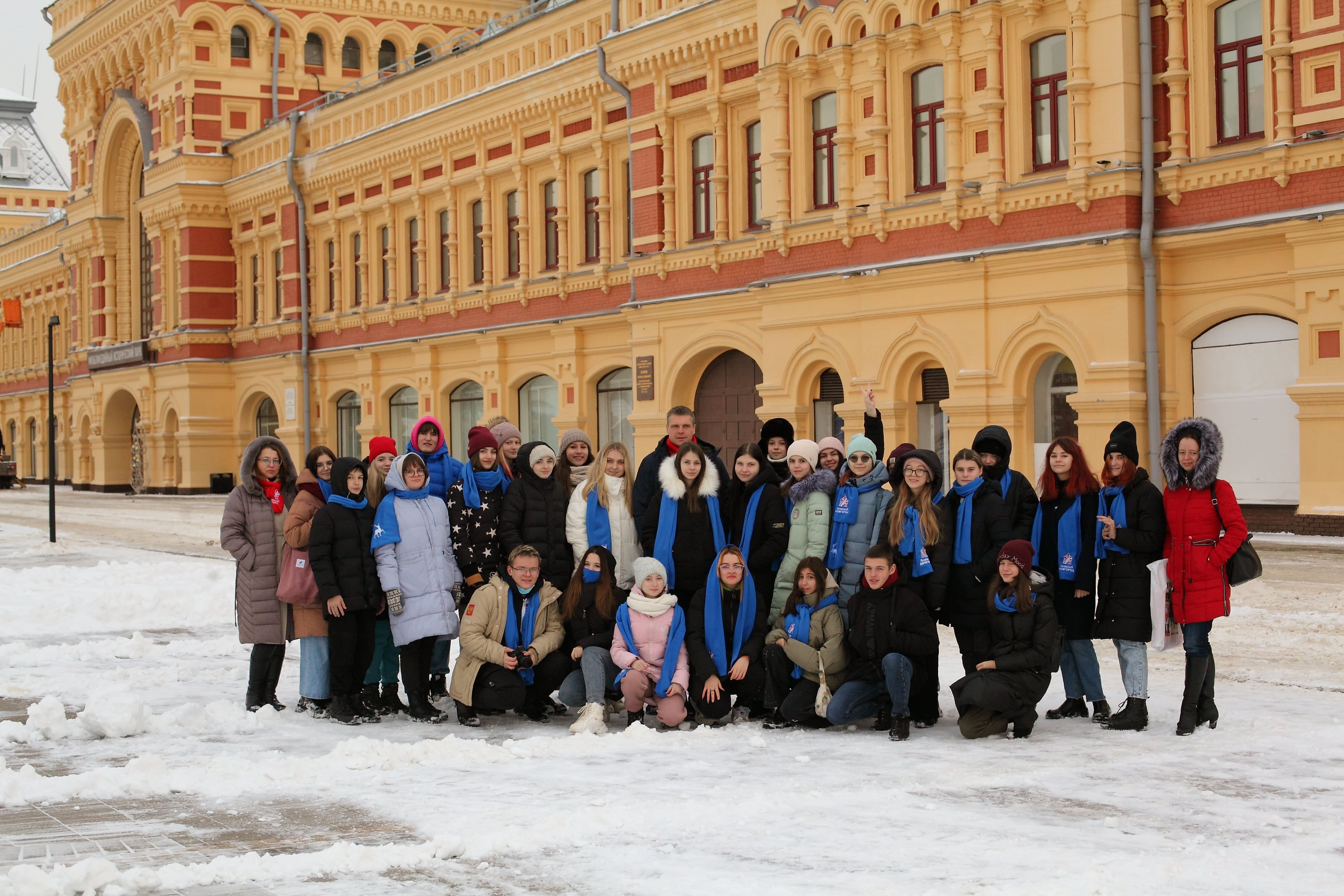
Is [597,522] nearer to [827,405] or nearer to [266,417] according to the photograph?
[827,405]

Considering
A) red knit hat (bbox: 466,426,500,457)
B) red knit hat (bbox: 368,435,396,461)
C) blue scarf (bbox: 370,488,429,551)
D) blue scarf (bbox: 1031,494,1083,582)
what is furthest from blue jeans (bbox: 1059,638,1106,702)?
red knit hat (bbox: 368,435,396,461)

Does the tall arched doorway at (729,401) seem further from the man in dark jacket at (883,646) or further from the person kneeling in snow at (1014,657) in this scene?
the person kneeling in snow at (1014,657)

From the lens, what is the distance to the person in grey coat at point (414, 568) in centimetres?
934

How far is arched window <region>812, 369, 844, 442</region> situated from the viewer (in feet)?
79.0

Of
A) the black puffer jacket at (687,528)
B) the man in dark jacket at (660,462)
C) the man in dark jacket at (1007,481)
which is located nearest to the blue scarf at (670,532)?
the black puffer jacket at (687,528)

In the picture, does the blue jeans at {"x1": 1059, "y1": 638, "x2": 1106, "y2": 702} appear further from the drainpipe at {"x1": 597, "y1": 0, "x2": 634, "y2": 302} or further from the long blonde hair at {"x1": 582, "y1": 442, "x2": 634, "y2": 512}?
the drainpipe at {"x1": 597, "y1": 0, "x2": 634, "y2": 302}

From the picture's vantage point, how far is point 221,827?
6.66 metres

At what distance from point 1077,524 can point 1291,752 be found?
178 cm

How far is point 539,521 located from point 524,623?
0.66m

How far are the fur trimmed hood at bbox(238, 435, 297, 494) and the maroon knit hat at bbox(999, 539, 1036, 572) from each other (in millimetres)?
4409

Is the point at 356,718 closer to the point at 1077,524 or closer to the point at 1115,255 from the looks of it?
the point at 1077,524

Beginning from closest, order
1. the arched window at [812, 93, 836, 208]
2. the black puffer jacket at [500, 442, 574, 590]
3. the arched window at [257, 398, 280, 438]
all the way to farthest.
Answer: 1. the black puffer jacket at [500, 442, 574, 590]
2. the arched window at [812, 93, 836, 208]
3. the arched window at [257, 398, 280, 438]

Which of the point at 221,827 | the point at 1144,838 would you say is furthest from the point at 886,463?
the point at 221,827

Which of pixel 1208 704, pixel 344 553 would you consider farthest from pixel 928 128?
pixel 344 553
